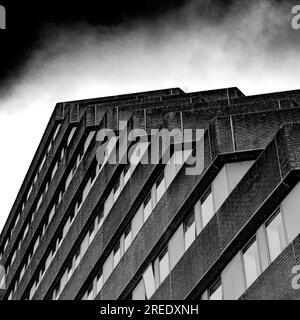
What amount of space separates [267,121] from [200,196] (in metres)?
3.11

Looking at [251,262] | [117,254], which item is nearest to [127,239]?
[117,254]

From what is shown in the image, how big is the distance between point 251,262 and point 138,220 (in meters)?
8.43

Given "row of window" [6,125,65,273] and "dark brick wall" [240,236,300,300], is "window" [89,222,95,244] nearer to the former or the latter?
"row of window" [6,125,65,273]

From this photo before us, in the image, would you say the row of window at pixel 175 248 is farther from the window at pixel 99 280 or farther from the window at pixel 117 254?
the window at pixel 99 280

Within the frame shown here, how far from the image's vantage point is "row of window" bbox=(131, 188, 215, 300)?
884 inches

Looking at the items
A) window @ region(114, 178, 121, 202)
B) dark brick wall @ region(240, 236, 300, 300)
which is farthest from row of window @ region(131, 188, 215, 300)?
window @ region(114, 178, 121, 202)

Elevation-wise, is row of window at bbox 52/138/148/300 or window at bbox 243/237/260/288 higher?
row of window at bbox 52/138/148/300

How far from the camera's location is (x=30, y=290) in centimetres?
4012

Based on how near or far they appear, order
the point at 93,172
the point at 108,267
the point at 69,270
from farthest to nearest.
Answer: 1. the point at 93,172
2. the point at 69,270
3. the point at 108,267

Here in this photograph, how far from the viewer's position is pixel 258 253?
62.5 ft

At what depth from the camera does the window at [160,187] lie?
84.8 feet

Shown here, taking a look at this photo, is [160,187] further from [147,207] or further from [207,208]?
[207,208]
